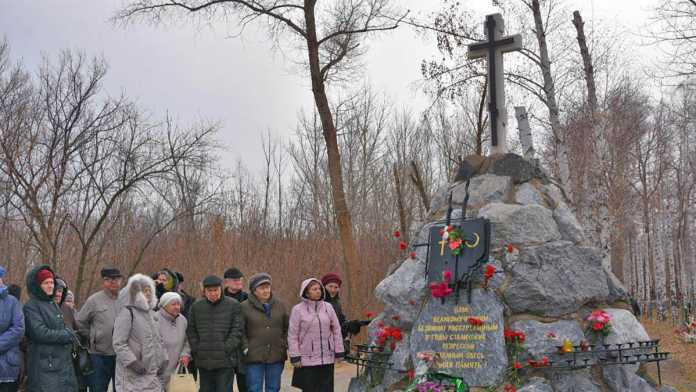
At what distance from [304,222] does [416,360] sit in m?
15.2

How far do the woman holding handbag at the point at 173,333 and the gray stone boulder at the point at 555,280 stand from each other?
3202 mm

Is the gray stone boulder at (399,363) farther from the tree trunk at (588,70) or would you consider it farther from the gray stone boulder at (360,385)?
the tree trunk at (588,70)

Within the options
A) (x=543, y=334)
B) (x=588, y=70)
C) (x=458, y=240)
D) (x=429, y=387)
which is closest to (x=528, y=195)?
(x=458, y=240)

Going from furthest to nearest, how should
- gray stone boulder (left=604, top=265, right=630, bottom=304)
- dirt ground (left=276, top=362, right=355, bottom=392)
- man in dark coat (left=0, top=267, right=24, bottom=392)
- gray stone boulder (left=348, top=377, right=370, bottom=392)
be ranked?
dirt ground (left=276, top=362, right=355, bottom=392), gray stone boulder (left=348, top=377, right=370, bottom=392), gray stone boulder (left=604, top=265, right=630, bottom=304), man in dark coat (left=0, top=267, right=24, bottom=392)

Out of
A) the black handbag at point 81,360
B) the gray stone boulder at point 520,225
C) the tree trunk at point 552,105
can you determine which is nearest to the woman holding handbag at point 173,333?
the black handbag at point 81,360

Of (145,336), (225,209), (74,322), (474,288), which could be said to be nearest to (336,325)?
(474,288)

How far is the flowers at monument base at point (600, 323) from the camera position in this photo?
6180mm

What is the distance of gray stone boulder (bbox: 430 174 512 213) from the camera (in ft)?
23.4

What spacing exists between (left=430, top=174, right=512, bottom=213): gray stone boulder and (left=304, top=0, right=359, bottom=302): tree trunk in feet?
15.9

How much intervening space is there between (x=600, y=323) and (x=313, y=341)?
2.78 m

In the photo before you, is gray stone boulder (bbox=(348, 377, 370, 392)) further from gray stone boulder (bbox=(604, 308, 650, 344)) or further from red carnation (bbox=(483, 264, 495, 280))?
gray stone boulder (bbox=(604, 308, 650, 344))

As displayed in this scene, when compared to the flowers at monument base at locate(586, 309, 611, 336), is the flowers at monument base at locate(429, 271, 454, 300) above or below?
above

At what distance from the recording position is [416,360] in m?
6.46

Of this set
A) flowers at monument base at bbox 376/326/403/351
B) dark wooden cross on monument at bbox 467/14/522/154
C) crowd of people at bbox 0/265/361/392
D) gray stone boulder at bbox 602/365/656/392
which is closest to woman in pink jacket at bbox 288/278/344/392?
crowd of people at bbox 0/265/361/392
